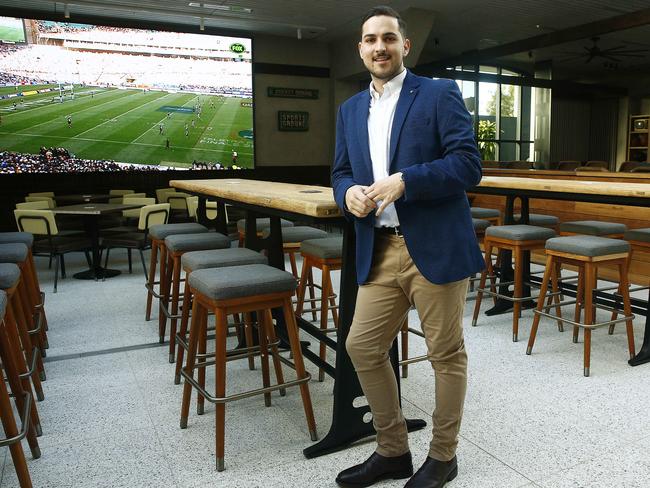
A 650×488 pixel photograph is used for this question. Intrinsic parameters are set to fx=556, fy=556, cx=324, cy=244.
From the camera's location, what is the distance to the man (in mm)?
1667

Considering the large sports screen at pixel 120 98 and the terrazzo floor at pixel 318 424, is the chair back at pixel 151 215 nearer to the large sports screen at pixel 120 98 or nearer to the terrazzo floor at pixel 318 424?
the terrazzo floor at pixel 318 424

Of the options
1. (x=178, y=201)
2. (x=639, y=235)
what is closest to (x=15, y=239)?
(x=178, y=201)

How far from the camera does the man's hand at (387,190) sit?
5.29ft

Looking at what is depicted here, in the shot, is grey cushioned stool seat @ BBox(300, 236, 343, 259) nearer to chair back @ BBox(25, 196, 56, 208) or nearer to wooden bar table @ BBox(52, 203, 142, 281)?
wooden bar table @ BBox(52, 203, 142, 281)

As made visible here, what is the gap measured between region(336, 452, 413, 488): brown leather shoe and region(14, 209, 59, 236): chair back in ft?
14.3

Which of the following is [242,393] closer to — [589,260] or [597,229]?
[589,260]

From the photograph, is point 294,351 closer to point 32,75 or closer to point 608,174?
point 608,174

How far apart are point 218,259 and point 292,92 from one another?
771 cm

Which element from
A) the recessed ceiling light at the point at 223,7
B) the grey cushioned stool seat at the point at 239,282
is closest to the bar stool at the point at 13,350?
the grey cushioned stool seat at the point at 239,282

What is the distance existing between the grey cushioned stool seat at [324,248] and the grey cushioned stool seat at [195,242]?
1.76 feet

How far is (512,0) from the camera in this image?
25.2ft

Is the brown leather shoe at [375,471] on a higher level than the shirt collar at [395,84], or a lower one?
lower

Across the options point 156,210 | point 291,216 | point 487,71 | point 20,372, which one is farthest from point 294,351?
point 487,71

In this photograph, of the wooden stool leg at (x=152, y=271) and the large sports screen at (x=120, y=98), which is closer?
the wooden stool leg at (x=152, y=271)
